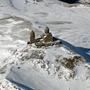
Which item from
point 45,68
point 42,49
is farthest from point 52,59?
point 42,49

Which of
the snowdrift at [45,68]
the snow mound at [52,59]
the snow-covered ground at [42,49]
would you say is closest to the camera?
the snowdrift at [45,68]

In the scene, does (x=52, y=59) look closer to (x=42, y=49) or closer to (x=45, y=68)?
(x=45, y=68)

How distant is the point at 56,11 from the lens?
128 feet

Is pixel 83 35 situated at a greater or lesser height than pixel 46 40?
lesser

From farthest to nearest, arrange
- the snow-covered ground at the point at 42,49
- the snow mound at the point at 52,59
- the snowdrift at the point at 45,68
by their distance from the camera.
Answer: the snow mound at the point at 52,59 → the snow-covered ground at the point at 42,49 → the snowdrift at the point at 45,68

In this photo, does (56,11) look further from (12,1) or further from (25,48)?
(25,48)

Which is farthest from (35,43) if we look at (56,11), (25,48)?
(56,11)

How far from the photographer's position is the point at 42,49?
21547mm

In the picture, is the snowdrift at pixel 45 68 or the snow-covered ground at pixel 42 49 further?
the snow-covered ground at pixel 42 49

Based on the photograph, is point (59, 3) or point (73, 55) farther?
point (59, 3)

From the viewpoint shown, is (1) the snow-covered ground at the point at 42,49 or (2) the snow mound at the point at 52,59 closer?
(1) the snow-covered ground at the point at 42,49

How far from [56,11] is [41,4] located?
4.44 m

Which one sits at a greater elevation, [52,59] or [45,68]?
[52,59]

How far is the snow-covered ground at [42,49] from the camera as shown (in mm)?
18255
